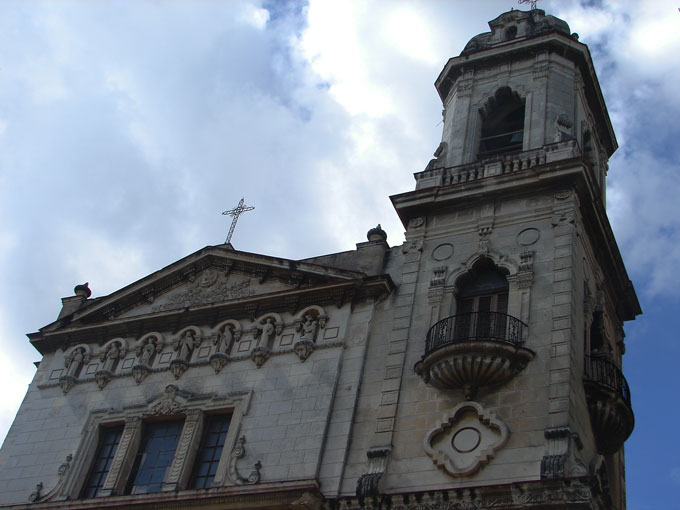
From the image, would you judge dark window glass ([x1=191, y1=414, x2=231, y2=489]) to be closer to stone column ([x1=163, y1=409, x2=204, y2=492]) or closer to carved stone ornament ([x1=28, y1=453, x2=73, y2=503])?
stone column ([x1=163, y1=409, x2=204, y2=492])

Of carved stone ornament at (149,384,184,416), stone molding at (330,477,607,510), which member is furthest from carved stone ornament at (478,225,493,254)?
carved stone ornament at (149,384,184,416)

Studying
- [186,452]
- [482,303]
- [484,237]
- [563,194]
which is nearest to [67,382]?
[186,452]

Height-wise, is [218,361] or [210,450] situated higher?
[218,361]

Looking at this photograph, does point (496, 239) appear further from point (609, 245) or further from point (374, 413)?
point (374, 413)

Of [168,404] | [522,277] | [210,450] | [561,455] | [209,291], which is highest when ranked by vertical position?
[209,291]

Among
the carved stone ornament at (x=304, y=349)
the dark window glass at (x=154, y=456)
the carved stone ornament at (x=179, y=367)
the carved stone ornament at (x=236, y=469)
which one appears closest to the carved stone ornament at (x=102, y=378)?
the carved stone ornament at (x=179, y=367)

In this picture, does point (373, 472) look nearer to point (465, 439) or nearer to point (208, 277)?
point (465, 439)

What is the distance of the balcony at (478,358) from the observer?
822 inches

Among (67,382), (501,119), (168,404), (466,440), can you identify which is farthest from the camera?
(501,119)

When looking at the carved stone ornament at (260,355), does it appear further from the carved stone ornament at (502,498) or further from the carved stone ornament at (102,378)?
the carved stone ornament at (502,498)

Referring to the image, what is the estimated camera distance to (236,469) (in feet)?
72.3

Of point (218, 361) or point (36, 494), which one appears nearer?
point (36, 494)

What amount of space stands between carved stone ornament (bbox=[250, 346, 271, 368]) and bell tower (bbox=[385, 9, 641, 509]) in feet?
12.8

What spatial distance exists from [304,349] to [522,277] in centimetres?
561
